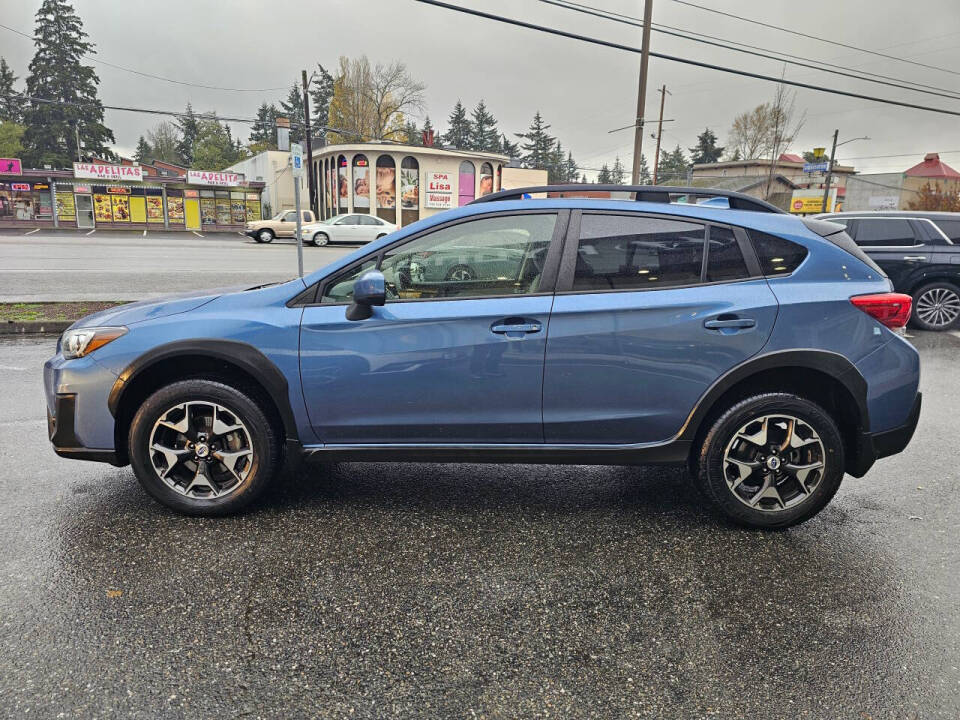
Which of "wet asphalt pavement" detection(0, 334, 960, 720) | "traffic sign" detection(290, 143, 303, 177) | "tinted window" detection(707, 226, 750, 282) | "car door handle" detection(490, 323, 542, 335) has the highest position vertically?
"traffic sign" detection(290, 143, 303, 177)

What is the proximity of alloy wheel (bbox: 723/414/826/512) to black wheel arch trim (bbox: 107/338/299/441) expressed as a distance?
2.33m

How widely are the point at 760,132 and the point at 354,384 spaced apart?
69.9 meters

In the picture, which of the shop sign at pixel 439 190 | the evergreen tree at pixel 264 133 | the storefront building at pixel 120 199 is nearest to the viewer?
the storefront building at pixel 120 199

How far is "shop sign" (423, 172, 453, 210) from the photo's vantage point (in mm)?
44656

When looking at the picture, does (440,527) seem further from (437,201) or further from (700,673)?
(437,201)

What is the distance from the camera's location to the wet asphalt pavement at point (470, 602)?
219cm

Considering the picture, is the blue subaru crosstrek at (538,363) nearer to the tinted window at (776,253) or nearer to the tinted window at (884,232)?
the tinted window at (776,253)

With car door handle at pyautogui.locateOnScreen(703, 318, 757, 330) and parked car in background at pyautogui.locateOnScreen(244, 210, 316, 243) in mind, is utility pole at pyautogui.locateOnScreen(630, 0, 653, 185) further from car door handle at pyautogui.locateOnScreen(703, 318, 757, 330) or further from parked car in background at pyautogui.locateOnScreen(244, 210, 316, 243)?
parked car in background at pyautogui.locateOnScreen(244, 210, 316, 243)

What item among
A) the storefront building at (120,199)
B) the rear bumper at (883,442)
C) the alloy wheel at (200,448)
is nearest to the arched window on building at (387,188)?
the storefront building at (120,199)

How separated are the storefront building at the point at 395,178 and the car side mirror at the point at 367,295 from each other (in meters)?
39.4

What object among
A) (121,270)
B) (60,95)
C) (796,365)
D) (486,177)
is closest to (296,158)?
(121,270)

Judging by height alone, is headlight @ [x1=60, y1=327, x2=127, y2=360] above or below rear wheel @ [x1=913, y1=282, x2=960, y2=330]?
above

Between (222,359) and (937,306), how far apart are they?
10.8m

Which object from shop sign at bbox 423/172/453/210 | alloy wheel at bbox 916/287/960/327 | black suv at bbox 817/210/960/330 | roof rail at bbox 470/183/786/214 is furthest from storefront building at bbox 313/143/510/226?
roof rail at bbox 470/183/786/214
